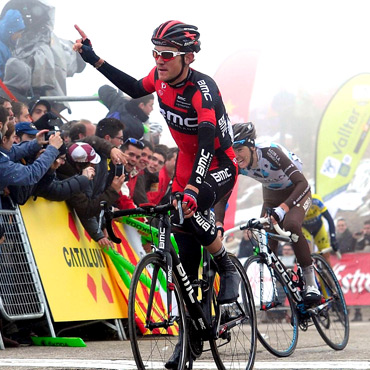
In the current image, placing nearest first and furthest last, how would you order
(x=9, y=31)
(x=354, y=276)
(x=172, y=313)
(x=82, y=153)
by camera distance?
(x=172, y=313)
(x=82, y=153)
(x=9, y=31)
(x=354, y=276)

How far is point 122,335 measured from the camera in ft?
26.5

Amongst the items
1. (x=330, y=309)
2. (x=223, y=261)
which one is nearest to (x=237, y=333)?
(x=223, y=261)

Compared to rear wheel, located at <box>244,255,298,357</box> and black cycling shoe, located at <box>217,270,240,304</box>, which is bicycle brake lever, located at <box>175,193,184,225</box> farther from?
rear wheel, located at <box>244,255,298,357</box>

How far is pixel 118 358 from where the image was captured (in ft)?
19.5

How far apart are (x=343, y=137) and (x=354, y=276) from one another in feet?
9.72

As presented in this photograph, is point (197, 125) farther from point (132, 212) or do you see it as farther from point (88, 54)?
point (88, 54)

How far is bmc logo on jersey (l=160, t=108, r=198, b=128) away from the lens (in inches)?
203

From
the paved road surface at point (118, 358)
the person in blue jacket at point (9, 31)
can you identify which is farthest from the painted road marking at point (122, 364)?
the person in blue jacket at point (9, 31)

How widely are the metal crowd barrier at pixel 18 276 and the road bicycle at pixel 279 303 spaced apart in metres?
1.61

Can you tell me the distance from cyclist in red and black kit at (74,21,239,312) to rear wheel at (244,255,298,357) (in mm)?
1457

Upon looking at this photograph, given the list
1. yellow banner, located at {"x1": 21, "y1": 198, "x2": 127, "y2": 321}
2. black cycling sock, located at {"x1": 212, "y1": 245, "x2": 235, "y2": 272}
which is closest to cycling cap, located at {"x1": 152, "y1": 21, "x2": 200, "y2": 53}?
black cycling sock, located at {"x1": 212, "y1": 245, "x2": 235, "y2": 272}

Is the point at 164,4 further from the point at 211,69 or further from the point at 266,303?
the point at 266,303

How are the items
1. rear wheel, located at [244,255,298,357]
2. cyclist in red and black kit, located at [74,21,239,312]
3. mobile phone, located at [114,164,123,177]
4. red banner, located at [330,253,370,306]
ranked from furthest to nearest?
1. red banner, located at [330,253,370,306]
2. mobile phone, located at [114,164,123,177]
3. rear wheel, located at [244,255,298,357]
4. cyclist in red and black kit, located at [74,21,239,312]

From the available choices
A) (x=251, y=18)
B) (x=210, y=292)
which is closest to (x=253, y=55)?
(x=251, y=18)
